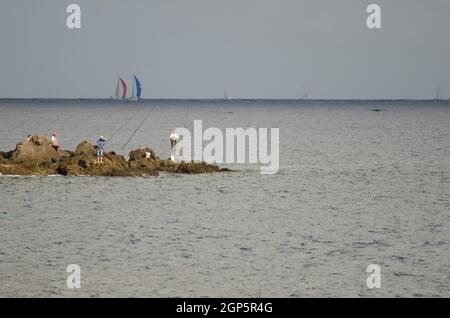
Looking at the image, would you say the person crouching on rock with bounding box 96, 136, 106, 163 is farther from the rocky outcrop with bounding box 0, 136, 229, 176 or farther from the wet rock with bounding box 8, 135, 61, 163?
the wet rock with bounding box 8, 135, 61, 163

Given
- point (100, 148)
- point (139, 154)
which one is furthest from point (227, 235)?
point (139, 154)

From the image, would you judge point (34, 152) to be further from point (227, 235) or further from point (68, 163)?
point (227, 235)

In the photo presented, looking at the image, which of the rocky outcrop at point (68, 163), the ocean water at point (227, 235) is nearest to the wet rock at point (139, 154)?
the rocky outcrop at point (68, 163)

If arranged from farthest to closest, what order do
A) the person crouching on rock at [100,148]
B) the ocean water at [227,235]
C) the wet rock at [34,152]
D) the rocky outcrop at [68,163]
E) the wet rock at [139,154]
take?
1. the wet rock at [139,154]
2. the rocky outcrop at [68,163]
3. the wet rock at [34,152]
4. the person crouching on rock at [100,148]
5. the ocean water at [227,235]

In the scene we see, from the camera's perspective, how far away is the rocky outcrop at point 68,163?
41.6 meters

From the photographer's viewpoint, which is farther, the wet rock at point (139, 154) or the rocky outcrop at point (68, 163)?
the wet rock at point (139, 154)

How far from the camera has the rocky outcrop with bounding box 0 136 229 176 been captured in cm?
4159

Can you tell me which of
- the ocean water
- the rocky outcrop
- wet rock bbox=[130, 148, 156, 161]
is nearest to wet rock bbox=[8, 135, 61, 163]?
the rocky outcrop

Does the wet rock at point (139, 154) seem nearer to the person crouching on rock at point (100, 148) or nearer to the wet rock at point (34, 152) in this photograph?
the person crouching on rock at point (100, 148)

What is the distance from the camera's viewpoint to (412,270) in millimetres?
21125

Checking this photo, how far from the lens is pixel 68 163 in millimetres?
42156

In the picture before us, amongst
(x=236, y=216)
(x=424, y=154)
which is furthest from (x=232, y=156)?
(x=236, y=216)
